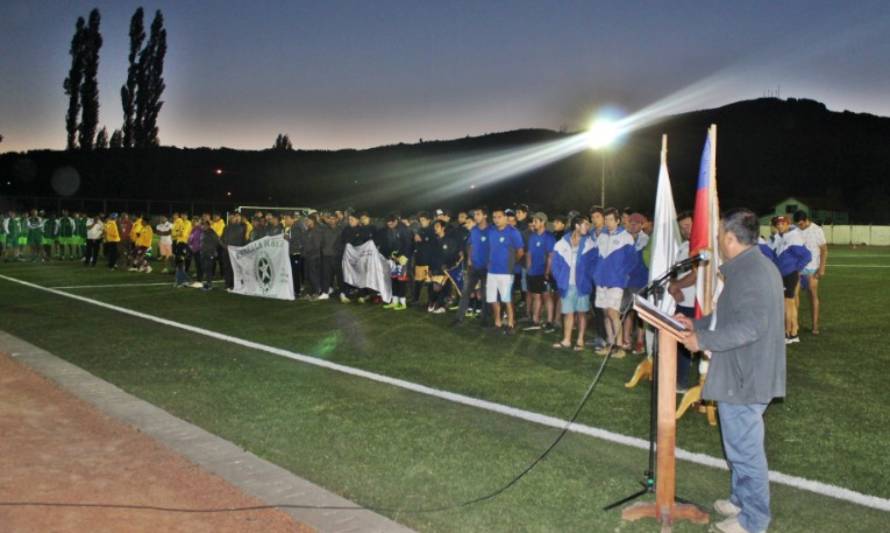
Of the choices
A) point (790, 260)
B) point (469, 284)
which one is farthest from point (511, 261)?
point (790, 260)

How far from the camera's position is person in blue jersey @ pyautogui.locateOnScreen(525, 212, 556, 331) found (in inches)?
527

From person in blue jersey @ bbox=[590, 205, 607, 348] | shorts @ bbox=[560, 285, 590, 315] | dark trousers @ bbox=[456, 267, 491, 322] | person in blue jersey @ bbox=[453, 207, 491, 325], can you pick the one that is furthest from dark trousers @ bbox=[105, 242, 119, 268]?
person in blue jersey @ bbox=[590, 205, 607, 348]

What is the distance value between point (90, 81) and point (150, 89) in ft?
17.6

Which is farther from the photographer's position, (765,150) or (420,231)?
(765,150)

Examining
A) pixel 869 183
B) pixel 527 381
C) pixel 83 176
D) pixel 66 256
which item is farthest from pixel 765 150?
pixel 527 381

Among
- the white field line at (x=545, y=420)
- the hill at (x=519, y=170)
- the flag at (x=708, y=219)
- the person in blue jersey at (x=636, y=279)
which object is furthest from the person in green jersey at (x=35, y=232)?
the flag at (x=708, y=219)

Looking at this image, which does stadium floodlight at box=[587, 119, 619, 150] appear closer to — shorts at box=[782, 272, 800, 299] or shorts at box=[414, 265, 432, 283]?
shorts at box=[414, 265, 432, 283]

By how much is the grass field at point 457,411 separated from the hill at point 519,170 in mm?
47838

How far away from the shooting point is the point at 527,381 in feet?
29.1

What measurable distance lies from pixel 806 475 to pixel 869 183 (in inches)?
5137

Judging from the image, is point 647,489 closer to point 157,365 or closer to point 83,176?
point 157,365

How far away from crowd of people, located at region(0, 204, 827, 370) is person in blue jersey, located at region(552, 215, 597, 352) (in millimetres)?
16

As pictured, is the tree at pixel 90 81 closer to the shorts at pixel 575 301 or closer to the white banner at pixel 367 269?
the white banner at pixel 367 269

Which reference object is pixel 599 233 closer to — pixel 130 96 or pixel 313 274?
pixel 313 274
